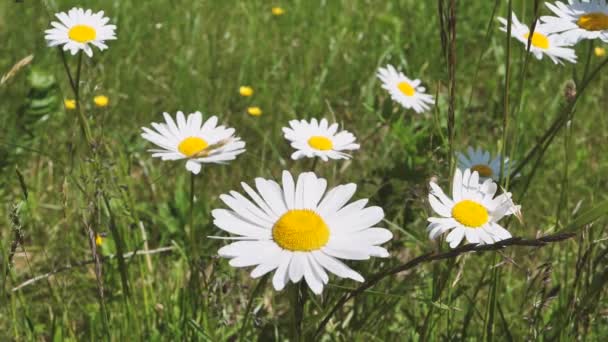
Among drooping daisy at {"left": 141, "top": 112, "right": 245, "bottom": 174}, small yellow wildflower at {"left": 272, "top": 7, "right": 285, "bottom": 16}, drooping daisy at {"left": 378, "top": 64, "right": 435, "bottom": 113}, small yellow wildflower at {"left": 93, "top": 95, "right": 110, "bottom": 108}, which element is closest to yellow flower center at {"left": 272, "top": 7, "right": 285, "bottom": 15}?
small yellow wildflower at {"left": 272, "top": 7, "right": 285, "bottom": 16}

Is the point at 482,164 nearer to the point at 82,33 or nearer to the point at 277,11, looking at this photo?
the point at 82,33

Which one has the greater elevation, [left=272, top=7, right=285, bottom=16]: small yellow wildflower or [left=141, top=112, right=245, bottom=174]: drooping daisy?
[left=272, top=7, right=285, bottom=16]: small yellow wildflower

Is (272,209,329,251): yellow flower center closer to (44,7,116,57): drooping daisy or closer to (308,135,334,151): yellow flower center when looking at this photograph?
(308,135,334,151): yellow flower center

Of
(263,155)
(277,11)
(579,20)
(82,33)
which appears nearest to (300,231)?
(579,20)

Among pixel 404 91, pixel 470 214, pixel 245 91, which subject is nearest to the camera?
pixel 470 214

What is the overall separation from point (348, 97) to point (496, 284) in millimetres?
1918

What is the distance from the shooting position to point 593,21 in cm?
149

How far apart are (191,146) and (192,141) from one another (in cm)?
2

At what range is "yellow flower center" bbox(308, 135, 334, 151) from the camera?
5.74 ft

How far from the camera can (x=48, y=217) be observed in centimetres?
239

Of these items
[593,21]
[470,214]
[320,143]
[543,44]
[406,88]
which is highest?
[406,88]

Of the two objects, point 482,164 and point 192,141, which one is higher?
point 482,164

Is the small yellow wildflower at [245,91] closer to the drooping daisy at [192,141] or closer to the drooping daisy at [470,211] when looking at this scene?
the drooping daisy at [192,141]

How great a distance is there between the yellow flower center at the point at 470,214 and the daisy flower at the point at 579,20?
1.44ft
